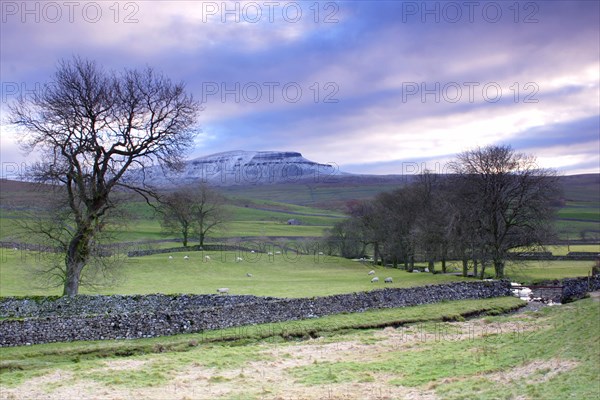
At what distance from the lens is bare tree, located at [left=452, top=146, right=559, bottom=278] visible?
47.0 meters

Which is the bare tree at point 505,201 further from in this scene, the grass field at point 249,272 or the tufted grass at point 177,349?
the tufted grass at point 177,349

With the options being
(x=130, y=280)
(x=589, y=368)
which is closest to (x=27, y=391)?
(x=589, y=368)

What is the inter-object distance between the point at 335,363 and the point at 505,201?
33.1m

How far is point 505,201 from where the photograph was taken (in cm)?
4812

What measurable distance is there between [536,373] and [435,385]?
11.3ft

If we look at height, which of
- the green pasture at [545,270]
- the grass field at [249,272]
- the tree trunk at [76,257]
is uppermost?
the tree trunk at [76,257]

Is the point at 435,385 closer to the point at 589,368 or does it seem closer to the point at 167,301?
the point at 589,368

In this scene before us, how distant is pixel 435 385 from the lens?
1673 centimetres

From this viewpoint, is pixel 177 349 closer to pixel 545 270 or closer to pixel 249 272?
pixel 249 272

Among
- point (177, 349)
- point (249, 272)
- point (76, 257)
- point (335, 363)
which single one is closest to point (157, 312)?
point (177, 349)

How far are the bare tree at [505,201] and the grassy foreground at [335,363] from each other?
17.6m

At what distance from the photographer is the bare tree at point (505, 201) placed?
154 feet

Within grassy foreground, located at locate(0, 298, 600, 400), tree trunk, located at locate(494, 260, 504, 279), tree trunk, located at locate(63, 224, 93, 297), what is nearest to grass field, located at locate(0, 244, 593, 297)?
tree trunk, located at locate(494, 260, 504, 279)

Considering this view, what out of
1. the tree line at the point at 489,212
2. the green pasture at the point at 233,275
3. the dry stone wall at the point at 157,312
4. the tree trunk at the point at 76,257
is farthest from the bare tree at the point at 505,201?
the tree trunk at the point at 76,257
